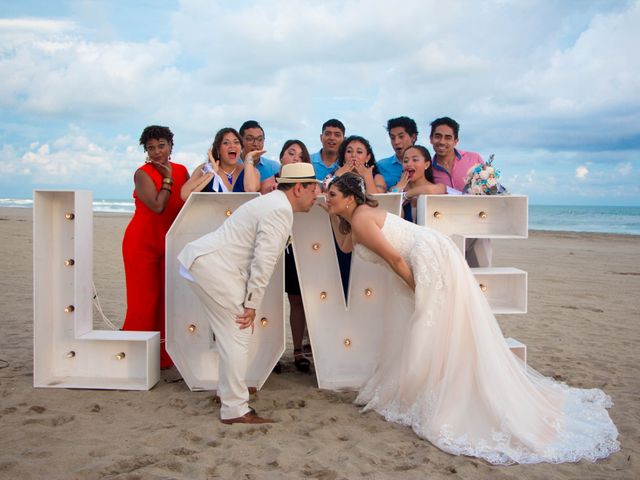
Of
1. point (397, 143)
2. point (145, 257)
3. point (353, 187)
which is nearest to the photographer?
point (353, 187)

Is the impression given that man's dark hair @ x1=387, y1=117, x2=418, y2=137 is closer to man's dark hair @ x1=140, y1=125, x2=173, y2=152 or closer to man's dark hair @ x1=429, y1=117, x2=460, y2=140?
man's dark hair @ x1=429, y1=117, x2=460, y2=140

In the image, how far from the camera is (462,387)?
4594mm

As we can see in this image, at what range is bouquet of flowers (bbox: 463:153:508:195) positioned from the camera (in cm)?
575

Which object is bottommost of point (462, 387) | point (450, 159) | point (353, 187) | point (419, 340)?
point (462, 387)

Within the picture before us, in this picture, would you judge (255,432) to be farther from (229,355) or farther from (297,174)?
(297,174)

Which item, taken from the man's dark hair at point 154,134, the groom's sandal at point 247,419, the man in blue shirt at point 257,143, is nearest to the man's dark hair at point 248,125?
the man in blue shirt at point 257,143

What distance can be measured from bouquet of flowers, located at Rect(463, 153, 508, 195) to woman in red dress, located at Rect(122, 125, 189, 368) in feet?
10.1

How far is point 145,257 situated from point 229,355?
1.94 metres

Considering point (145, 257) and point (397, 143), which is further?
point (397, 143)

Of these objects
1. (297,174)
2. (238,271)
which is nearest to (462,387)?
(238,271)

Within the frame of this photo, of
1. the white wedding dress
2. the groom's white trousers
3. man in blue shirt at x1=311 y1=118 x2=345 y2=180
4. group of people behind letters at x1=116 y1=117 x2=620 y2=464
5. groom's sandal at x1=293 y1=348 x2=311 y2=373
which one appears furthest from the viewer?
man in blue shirt at x1=311 y1=118 x2=345 y2=180

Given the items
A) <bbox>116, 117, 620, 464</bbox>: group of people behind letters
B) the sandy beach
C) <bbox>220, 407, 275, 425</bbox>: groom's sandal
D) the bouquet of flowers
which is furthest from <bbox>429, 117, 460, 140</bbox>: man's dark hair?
<bbox>220, 407, 275, 425</bbox>: groom's sandal

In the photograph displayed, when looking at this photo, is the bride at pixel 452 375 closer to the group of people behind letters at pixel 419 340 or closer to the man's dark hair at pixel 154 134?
the group of people behind letters at pixel 419 340

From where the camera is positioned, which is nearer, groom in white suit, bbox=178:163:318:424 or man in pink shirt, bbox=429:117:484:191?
groom in white suit, bbox=178:163:318:424
